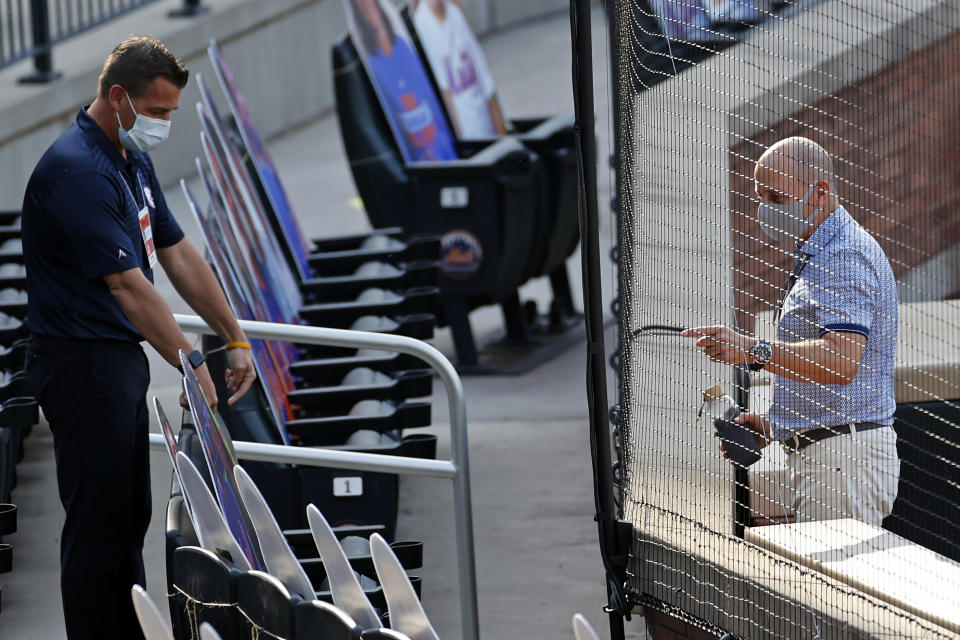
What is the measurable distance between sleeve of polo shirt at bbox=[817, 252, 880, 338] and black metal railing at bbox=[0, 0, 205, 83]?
756cm

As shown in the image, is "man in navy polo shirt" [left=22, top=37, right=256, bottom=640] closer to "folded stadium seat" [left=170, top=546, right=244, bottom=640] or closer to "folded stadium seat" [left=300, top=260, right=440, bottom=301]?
"folded stadium seat" [left=170, top=546, right=244, bottom=640]

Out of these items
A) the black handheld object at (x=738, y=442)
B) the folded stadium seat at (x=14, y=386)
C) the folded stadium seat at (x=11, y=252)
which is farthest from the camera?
the folded stadium seat at (x=11, y=252)

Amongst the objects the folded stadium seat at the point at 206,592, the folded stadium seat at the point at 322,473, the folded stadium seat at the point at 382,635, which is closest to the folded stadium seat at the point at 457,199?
the folded stadium seat at the point at 322,473

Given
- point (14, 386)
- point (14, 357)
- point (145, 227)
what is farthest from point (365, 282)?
point (145, 227)

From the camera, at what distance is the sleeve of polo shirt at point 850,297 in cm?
346

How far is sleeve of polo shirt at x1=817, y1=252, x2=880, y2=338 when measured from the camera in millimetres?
3455

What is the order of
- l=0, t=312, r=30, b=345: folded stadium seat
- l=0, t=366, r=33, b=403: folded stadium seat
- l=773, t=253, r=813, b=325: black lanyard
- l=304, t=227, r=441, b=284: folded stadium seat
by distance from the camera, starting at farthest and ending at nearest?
l=304, t=227, r=441, b=284: folded stadium seat, l=0, t=312, r=30, b=345: folded stadium seat, l=0, t=366, r=33, b=403: folded stadium seat, l=773, t=253, r=813, b=325: black lanyard

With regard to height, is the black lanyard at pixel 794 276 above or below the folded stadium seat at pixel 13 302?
above

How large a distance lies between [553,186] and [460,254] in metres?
0.84

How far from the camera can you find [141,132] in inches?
151

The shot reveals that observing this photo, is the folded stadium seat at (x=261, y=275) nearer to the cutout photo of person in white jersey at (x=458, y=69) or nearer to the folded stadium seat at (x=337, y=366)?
the folded stadium seat at (x=337, y=366)

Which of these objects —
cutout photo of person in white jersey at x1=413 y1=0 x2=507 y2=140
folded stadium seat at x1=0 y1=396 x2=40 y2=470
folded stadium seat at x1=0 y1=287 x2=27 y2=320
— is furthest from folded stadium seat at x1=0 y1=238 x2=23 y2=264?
cutout photo of person in white jersey at x1=413 y1=0 x2=507 y2=140

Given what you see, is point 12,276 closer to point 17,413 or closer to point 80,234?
point 17,413

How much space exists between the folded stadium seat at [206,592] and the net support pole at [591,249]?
1.00 m
